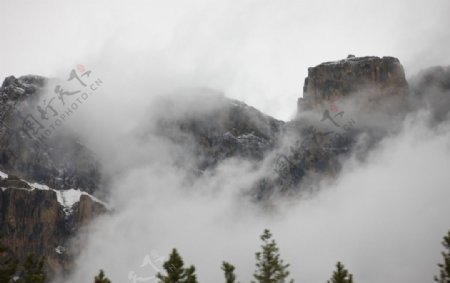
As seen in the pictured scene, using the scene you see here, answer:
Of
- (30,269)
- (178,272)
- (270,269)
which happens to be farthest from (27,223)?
(178,272)

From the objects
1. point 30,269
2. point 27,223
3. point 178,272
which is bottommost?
point 178,272

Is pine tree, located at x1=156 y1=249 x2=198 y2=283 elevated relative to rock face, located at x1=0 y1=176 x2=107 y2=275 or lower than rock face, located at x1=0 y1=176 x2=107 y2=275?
lower

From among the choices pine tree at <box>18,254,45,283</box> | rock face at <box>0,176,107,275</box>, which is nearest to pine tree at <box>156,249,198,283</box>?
pine tree at <box>18,254,45,283</box>

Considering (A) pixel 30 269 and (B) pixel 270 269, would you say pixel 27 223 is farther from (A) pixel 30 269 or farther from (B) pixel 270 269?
(B) pixel 270 269

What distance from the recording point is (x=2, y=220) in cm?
18675

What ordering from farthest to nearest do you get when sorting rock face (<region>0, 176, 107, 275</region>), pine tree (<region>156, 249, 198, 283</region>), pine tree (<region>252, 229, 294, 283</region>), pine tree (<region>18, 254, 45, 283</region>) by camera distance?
rock face (<region>0, 176, 107, 275</region>), pine tree (<region>252, 229, 294, 283</region>), pine tree (<region>18, 254, 45, 283</region>), pine tree (<region>156, 249, 198, 283</region>)

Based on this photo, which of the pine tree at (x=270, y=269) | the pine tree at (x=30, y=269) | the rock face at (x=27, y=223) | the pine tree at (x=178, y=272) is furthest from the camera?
the rock face at (x=27, y=223)

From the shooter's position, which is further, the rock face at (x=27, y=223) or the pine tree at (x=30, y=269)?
A: the rock face at (x=27, y=223)

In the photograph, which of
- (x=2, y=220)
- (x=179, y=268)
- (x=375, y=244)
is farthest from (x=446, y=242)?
(x=2, y=220)

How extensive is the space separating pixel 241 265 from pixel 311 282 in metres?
36.1

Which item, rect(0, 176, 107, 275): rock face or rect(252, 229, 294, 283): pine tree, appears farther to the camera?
rect(0, 176, 107, 275): rock face

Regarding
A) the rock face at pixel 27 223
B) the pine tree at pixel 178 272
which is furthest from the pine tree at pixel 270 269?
the rock face at pixel 27 223

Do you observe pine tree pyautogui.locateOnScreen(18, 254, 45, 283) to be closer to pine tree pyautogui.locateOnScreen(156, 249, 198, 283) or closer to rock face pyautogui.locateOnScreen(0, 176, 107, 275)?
pine tree pyautogui.locateOnScreen(156, 249, 198, 283)

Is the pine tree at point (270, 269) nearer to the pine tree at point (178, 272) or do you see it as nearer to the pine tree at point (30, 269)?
the pine tree at point (178, 272)
